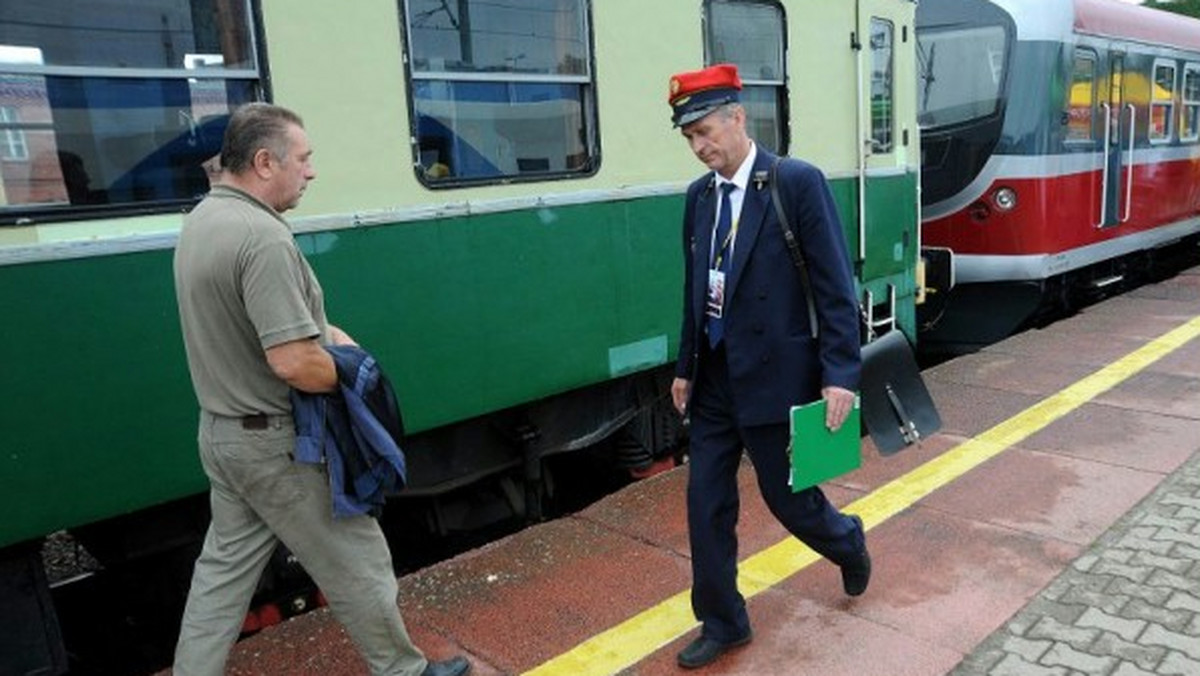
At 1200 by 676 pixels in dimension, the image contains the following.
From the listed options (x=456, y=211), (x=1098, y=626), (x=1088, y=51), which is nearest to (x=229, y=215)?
(x=456, y=211)

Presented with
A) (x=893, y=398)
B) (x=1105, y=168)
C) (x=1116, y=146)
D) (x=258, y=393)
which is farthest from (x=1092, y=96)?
(x=258, y=393)

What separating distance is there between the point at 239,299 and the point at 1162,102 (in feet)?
35.8

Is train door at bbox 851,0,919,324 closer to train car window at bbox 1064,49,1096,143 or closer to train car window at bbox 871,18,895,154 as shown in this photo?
train car window at bbox 871,18,895,154

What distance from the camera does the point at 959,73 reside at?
28.3 ft

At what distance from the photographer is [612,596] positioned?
3520mm

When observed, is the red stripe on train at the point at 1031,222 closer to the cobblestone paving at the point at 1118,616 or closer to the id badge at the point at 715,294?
the cobblestone paving at the point at 1118,616

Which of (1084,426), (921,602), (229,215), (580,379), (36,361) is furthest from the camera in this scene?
(1084,426)

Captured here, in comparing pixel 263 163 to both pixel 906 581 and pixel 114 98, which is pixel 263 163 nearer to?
pixel 114 98

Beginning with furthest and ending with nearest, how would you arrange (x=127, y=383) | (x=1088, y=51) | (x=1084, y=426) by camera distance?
(x=1088, y=51) → (x=1084, y=426) → (x=127, y=383)

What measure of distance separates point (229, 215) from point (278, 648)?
1.56 m

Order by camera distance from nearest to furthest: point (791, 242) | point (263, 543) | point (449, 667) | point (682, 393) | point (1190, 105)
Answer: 1. point (263, 543)
2. point (791, 242)
3. point (449, 667)
4. point (682, 393)
5. point (1190, 105)

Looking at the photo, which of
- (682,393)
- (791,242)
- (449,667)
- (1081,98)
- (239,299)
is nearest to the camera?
(239,299)

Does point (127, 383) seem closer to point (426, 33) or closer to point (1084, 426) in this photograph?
Answer: point (426, 33)

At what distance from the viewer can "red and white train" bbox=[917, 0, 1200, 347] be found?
8.32 m
